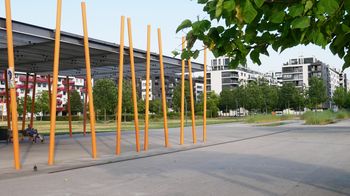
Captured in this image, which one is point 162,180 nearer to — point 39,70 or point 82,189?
point 82,189

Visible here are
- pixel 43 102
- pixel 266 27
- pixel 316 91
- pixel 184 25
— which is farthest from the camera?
pixel 43 102

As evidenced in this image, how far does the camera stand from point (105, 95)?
65.9 meters

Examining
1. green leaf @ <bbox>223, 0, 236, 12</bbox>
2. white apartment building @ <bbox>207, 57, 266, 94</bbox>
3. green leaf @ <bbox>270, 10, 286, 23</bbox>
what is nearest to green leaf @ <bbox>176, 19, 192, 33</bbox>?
green leaf @ <bbox>223, 0, 236, 12</bbox>

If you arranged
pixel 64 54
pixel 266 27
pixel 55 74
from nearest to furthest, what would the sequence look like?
pixel 266 27, pixel 55 74, pixel 64 54

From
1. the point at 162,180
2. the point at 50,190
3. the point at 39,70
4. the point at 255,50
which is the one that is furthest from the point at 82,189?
the point at 39,70

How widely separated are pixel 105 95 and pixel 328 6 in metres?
64.1

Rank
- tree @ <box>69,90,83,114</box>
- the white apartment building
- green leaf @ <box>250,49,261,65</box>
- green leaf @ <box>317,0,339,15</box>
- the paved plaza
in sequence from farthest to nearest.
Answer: the white apartment building → tree @ <box>69,90,83,114</box> → the paved plaza → green leaf @ <box>250,49,261,65</box> → green leaf @ <box>317,0,339,15</box>

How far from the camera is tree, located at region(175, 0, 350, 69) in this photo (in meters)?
3.11

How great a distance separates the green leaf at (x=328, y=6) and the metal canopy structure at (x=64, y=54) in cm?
1142

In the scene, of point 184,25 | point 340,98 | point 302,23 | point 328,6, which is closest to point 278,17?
point 302,23

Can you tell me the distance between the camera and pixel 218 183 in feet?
29.2

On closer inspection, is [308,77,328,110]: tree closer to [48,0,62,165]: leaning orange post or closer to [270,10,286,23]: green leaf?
[48,0,62,165]: leaning orange post

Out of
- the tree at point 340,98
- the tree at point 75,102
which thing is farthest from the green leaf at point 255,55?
the tree at point 340,98

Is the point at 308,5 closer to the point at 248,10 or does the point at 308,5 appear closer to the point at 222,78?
the point at 248,10
